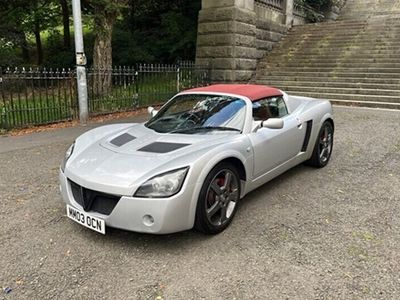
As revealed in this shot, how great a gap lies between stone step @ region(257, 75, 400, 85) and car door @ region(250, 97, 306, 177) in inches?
343

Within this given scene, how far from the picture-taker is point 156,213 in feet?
9.98

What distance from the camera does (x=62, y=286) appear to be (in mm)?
2775

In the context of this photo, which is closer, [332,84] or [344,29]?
[332,84]

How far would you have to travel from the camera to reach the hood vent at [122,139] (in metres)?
3.87

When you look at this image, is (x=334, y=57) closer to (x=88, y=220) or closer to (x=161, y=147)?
(x=161, y=147)

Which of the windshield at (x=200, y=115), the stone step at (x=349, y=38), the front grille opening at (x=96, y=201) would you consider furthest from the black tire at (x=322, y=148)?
the stone step at (x=349, y=38)

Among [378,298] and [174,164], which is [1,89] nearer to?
[174,164]

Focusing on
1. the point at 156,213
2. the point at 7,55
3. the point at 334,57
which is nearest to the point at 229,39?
the point at 334,57

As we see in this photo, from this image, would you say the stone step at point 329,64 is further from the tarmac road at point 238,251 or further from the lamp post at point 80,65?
the tarmac road at point 238,251

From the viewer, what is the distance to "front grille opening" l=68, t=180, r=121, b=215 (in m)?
3.18

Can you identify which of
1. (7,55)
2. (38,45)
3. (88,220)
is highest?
(38,45)

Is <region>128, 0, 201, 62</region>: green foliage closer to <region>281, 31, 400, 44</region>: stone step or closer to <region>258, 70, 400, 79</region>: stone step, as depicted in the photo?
<region>258, 70, 400, 79</region>: stone step

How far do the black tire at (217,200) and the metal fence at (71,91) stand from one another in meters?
6.37

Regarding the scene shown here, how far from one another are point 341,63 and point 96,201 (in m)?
13.0
